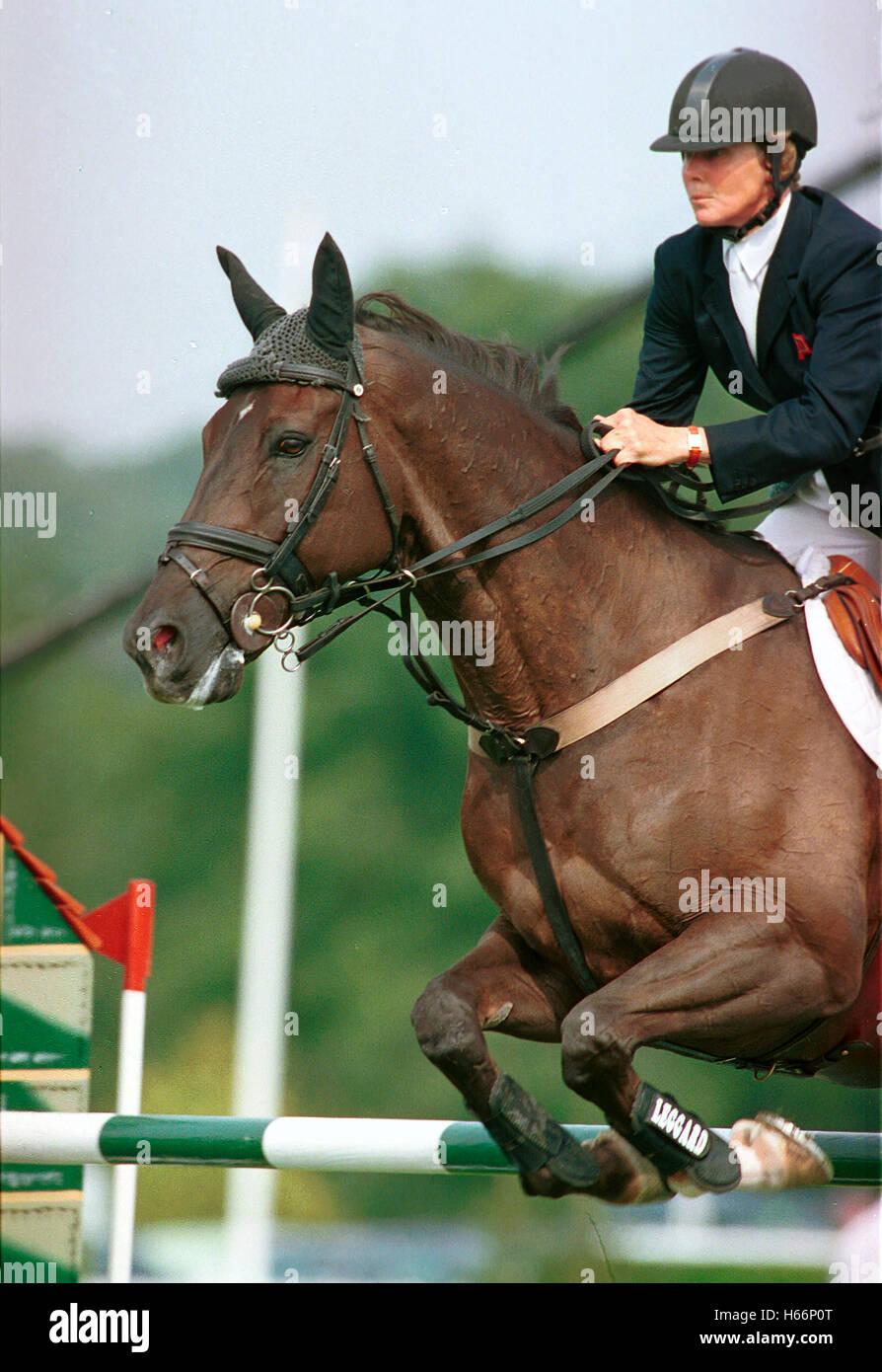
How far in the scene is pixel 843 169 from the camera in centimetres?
567

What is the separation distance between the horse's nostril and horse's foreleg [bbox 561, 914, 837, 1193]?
0.92 m

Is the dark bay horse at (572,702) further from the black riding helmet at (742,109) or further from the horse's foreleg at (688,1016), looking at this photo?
the black riding helmet at (742,109)

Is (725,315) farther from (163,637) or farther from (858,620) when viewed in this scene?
(163,637)

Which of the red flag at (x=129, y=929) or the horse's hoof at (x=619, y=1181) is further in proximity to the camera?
the red flag at (x=129, y=929)

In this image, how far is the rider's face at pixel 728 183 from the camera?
292 cm

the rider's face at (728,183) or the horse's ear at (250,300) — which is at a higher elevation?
the rider's face at (728,183)

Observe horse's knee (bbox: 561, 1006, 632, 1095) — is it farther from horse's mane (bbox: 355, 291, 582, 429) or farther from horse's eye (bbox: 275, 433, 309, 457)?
horse's mane (bbox: 355, 291, 582, 429)

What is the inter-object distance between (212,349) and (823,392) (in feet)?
9.44

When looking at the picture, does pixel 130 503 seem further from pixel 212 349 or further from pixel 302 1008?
pixel 302 1008

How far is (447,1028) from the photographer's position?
2.71m

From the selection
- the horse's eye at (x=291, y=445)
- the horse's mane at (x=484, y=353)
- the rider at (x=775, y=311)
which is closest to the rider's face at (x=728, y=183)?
the rider at (x=775, y=311)

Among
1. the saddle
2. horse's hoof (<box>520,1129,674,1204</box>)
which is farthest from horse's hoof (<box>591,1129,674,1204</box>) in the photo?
the saddle

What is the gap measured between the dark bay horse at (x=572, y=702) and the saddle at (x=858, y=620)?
0.08 m

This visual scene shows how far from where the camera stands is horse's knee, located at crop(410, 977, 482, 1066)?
8.78 feet
